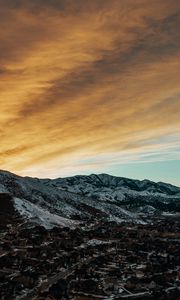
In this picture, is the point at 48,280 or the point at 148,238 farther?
the point at 148,238

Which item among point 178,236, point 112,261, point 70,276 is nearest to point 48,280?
point 70,276

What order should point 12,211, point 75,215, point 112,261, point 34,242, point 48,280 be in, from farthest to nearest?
point 75,215 → point 12,211 → point 34,242 → point 112,261 → point 48,280

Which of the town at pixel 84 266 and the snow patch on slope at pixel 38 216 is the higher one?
the snow patch on slope at pixel 38 216

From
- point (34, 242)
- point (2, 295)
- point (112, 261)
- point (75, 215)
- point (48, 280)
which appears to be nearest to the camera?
point (2, 295)

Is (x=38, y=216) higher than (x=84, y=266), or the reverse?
(x=38, y=216)

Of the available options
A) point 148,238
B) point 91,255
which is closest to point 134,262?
point 91,255

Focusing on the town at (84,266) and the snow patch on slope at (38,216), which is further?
the snow patch on slope at (38,216)

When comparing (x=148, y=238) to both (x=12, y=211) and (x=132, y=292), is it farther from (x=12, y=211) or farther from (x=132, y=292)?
(x=132, y=292)

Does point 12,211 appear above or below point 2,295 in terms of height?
above

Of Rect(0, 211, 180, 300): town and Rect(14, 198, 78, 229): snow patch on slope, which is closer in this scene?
Rect(0, 211, 180, 300): town

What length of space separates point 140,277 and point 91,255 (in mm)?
20531

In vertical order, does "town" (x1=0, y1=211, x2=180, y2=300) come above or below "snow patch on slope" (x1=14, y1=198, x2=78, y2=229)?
below

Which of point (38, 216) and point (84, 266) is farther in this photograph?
point (38, 216)

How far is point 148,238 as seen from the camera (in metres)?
113
